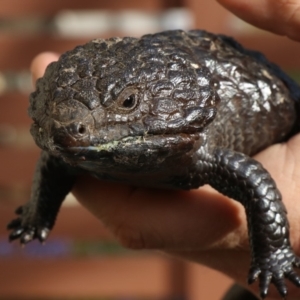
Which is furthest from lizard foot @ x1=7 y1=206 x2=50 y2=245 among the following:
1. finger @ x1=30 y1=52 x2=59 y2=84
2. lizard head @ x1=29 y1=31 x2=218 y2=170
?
lizard head @ x1=29 y1=31 x2=218 y2=170

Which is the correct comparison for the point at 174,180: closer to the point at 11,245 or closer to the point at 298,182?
the point at 298,182

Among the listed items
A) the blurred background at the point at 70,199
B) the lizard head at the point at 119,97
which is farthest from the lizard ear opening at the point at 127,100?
the blurred background at the point at 70,199

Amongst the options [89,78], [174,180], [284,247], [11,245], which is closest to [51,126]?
[89,78]

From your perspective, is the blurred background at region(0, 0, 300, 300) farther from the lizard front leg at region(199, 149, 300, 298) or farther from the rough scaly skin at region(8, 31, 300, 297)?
the lizard front leg at region(199, 149, 300, 298)

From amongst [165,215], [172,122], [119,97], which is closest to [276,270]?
[165,215]

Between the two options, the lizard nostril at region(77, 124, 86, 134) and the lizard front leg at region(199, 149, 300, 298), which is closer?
the lizard nostril at region(77, 124, 86, 134)

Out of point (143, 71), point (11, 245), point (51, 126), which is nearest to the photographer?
point (51, 126)

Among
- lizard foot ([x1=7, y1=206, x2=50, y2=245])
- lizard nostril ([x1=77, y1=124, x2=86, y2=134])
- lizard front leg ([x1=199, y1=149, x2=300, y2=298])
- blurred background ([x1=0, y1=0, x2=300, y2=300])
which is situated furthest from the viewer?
blurred background ([x1=0, y1=0, x2=300, y2=300])
